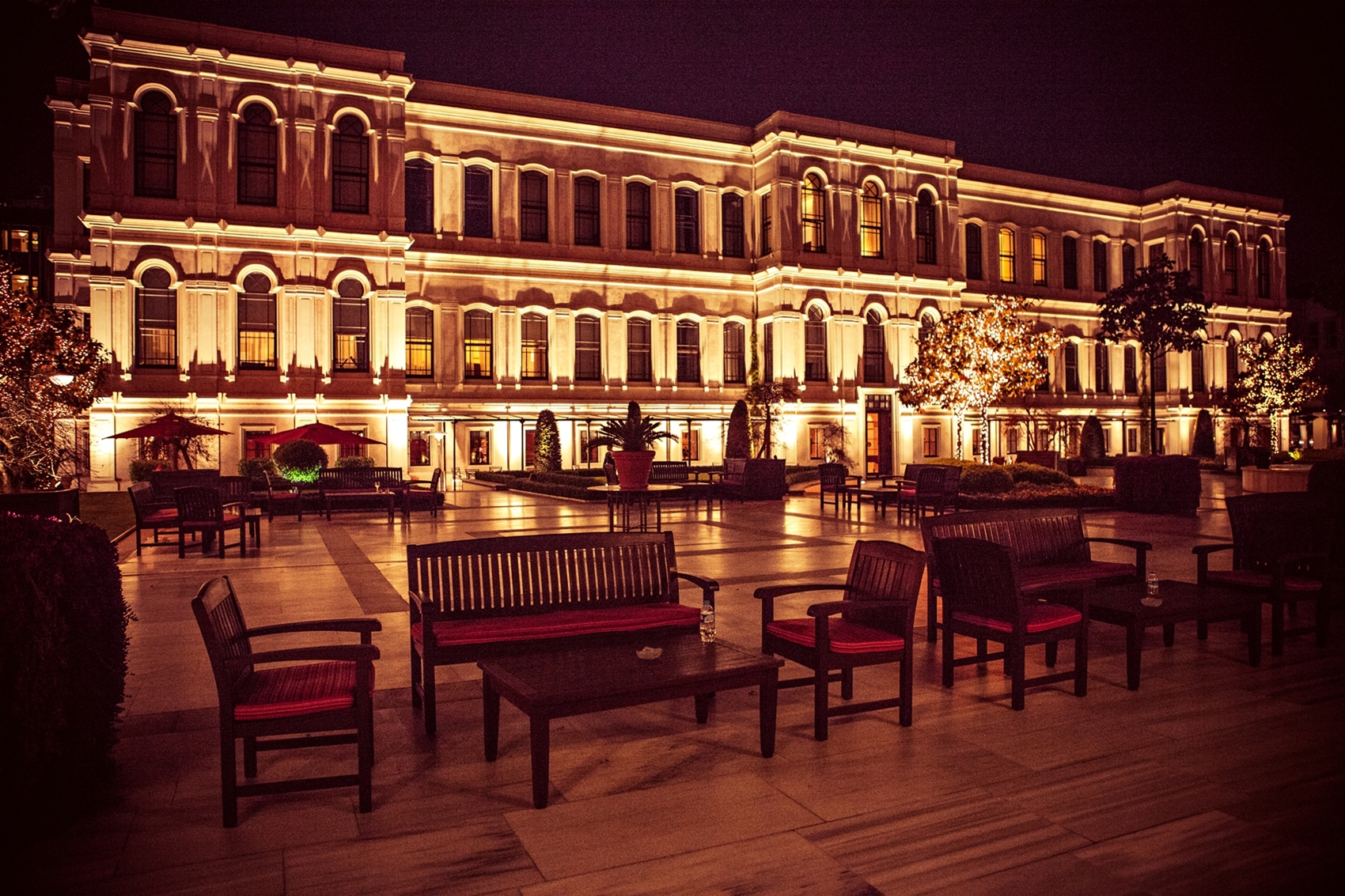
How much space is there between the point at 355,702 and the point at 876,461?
38.6 metres

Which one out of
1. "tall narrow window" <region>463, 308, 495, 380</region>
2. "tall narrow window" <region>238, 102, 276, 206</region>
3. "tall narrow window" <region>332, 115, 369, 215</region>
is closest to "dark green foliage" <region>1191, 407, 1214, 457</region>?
"tall narrow window" <region>463, 308, 495, 380</region>

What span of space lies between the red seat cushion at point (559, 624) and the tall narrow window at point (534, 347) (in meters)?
32.1

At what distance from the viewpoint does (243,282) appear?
30.9 m

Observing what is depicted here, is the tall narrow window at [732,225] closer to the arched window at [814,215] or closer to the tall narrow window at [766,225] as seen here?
the tall narrow window at [766,225]

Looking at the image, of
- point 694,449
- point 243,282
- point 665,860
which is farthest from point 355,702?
point 694,449

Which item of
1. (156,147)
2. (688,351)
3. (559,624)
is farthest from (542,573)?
(688,351)

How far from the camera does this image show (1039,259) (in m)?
49.1

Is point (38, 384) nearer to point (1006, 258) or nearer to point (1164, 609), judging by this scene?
point (1164, 609)

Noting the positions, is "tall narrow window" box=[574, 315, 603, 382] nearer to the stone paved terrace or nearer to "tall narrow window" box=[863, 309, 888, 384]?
"tall narrow window" box=[863, 309, 888, 384]

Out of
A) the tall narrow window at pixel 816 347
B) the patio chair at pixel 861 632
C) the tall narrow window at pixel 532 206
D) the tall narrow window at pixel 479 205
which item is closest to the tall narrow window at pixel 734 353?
the tall narrow window at pixel 816 347

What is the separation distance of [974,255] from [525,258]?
24.0 meters

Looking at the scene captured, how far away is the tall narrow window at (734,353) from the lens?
1617 inches

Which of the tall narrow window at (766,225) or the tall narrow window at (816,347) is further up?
the tall narrow window at (766,225)

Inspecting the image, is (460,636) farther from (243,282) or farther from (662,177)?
(662,177)
